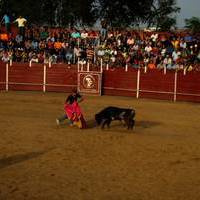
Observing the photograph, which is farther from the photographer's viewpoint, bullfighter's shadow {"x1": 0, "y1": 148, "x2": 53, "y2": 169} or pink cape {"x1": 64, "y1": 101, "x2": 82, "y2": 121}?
pink cape {"x1": 64, "y1": 101, "x2": 82, "y2": 121}

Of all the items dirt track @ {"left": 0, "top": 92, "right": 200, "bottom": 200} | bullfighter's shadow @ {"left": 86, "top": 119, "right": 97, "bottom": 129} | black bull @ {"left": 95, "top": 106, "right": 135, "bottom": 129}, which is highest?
black bull @ {"left": 95, "top": 106, "right": 135, "bottom": 129}

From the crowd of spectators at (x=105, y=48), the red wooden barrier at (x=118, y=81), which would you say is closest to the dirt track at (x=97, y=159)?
the red wooden barrier at (x=118, y=81)

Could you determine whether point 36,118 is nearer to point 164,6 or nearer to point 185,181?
point 185,181

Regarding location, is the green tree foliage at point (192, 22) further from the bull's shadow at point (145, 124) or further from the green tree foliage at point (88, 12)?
the bull's shadow at point (145, 124)

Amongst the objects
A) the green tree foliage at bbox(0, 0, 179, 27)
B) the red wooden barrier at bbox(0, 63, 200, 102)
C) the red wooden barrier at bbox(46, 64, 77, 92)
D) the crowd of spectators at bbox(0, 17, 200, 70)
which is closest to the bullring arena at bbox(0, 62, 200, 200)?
the red wooden barrier at bbox(0, 63, 200, 102)

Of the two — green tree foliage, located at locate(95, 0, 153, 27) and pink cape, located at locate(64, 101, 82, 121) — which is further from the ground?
green tree foliage, located at locate(95, 0, 153, 27)

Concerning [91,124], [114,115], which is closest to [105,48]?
[91,124]

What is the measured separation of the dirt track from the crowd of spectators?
7257 mm

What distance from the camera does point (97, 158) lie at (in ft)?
34.9

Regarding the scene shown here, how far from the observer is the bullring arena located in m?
8.36

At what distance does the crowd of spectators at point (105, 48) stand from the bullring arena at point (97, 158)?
22.7 feet

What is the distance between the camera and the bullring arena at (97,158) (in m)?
8.36

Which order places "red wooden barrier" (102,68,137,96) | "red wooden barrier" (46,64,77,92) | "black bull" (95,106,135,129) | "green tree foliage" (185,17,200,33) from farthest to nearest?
"green tree foliage" (185,17,200,33) < "red wooden barrier" (46,64,77,92) < "red wooden barrier" (102,68,137,96) < "black bull" (95,106,135,129)

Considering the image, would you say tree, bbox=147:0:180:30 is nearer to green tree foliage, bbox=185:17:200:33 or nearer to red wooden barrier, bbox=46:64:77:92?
green tree foliage, bbox=185:17:200:33
